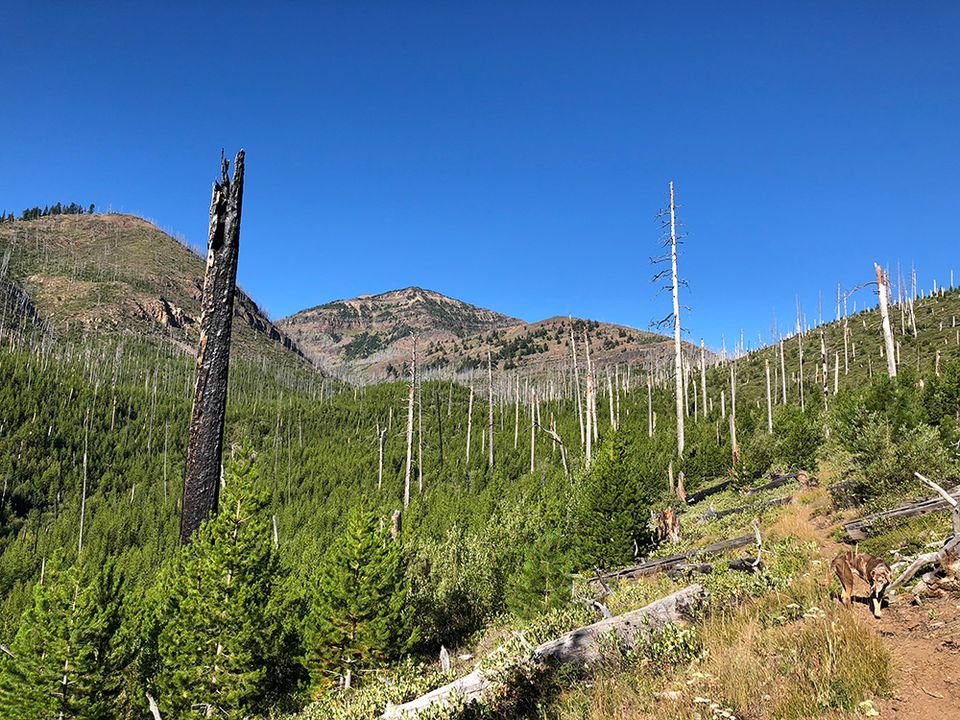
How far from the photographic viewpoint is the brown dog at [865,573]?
5012mm

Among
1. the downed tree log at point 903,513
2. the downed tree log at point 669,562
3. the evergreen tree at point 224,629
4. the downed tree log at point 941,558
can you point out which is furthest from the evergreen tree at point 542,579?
the downed tree log at point 941,558

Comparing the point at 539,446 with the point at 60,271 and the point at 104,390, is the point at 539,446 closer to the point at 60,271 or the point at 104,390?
the point at 104,390

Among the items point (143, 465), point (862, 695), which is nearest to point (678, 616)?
point (862, 695)

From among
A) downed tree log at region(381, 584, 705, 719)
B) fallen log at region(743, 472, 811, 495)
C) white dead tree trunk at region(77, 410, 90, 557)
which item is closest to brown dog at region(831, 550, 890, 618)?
downed tree log at region(381, 584, 705, 719)

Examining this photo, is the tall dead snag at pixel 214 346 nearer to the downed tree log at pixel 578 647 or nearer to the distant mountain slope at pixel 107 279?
the downed tree log at pixel 578 647

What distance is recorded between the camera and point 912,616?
16.1 ft

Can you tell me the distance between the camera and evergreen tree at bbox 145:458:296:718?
9.67 metres

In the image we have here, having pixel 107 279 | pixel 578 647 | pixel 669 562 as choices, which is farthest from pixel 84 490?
pixel 107 279

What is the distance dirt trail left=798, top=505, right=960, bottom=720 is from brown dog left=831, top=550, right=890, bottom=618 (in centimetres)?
11

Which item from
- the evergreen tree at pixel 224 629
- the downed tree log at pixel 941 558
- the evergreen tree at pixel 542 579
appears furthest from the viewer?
the evergreen tree at pixel 542 579

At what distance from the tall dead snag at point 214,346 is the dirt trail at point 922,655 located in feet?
20.2

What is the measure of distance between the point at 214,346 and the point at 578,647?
204 inches

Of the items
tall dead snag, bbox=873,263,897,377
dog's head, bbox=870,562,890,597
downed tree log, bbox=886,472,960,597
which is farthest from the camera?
tall dead snag, bbox=873,263,897,377

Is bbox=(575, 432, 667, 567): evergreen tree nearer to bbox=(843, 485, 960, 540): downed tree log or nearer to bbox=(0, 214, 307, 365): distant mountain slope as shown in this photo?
bbox=(843, 485, 960, 540): downed tree log
